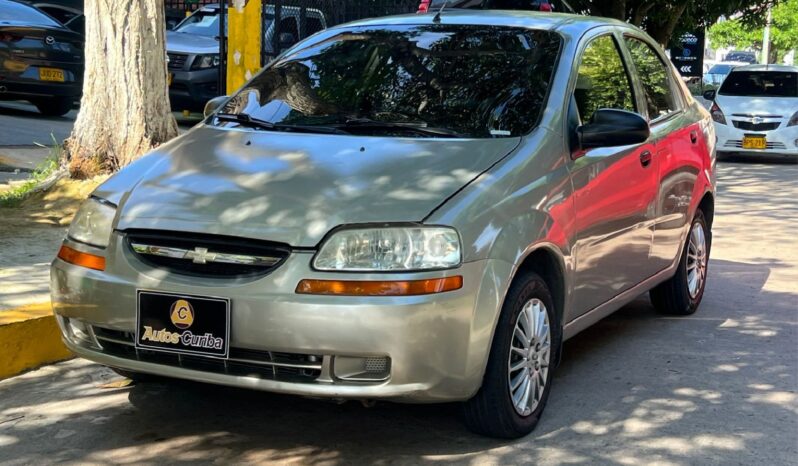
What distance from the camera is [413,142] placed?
435 cm

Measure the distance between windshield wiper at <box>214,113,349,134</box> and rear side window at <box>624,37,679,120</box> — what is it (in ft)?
6.40

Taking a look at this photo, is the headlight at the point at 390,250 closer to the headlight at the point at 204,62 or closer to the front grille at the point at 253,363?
the front grille at the point at 253,363

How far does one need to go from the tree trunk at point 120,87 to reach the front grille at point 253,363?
4.43 metres

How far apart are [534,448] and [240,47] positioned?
21.8 ft

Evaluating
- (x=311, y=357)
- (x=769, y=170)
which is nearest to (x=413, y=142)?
(x=311, y=357)

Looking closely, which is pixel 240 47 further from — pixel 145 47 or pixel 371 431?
pixel 371 431

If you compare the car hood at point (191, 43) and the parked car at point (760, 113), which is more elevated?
the car hood at point (191, 43)

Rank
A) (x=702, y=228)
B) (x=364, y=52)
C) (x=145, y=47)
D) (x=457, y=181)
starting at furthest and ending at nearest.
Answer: (x=145, y=47) < (x=702, y=228) < (x=364, y=52) < (x=457, y=181)

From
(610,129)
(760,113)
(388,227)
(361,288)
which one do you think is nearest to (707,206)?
(610,129)

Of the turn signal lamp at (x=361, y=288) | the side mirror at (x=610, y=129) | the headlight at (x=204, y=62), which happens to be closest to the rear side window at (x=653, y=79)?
the side mirror at (x=610, y=129)

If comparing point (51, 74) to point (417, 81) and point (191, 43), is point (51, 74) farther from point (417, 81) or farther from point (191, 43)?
point (417, 81)

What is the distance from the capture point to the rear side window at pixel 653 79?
229 inches

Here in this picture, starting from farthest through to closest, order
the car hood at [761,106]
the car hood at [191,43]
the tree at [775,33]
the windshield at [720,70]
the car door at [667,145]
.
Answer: the tree at [775,33] < the windshield at [720,70] < the car hood at [761,106] < the car hood at [191,43] < the car door at [667,145]

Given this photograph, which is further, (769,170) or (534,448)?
(769,170)
